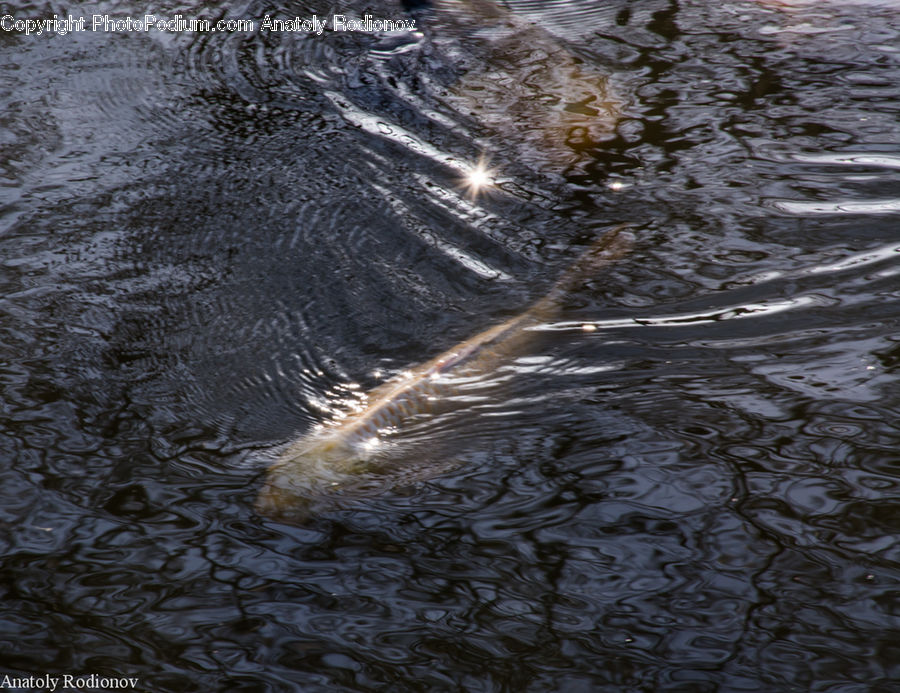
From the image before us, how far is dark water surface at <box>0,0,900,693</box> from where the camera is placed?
8.61 ft

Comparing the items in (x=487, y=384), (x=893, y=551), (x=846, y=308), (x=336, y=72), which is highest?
(x=336, y=72)

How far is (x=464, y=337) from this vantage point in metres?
3.68

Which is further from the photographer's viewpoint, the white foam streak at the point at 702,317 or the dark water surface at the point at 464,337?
the white foam streak at the point at 702,317

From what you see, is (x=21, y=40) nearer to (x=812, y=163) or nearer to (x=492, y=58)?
(x=492, y=58)

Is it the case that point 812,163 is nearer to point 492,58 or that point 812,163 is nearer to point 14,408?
point 492,58

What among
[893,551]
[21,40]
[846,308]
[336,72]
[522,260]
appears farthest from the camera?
[21,40]

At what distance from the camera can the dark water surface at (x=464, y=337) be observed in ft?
8.61


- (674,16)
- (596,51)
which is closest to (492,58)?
(596,51)

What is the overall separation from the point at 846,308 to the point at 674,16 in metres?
3.04

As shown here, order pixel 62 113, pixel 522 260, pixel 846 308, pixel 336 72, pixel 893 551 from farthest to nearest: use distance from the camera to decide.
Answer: pixel 336 72
pixel 62 113
pixel 522 260
pixel 846 308
pixel 893 551

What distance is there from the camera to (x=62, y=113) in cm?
506

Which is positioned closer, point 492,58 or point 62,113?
point 62,113

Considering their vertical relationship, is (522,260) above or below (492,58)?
below

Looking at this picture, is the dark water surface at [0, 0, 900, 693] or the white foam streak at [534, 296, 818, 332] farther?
the white foam streak at [534, 296, 818, 332]
